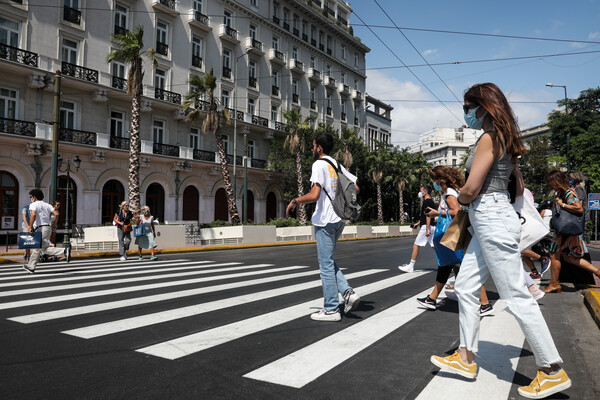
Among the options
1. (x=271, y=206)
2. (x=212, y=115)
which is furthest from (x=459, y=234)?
(x=271, y=206)

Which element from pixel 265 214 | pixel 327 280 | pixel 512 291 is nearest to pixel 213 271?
pixel 327 280

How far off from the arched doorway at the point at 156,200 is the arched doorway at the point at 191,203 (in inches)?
74.5

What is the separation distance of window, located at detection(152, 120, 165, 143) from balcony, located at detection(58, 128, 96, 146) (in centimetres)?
500

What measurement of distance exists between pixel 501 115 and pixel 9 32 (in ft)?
87.4

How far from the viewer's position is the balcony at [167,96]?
29031mm

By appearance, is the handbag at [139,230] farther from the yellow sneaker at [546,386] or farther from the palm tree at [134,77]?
the yellow sneaker at [546,386]

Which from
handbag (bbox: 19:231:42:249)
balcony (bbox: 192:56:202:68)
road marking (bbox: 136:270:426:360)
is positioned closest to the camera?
road marking (bbox: 136:270:426:360)

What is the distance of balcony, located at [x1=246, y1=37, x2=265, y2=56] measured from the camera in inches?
1428

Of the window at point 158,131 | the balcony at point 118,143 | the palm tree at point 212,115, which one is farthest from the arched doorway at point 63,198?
the palm tree at point 212,115

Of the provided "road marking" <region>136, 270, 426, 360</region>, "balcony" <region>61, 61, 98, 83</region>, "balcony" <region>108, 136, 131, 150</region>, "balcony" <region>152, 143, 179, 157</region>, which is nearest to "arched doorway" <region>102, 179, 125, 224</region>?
"balcony" <region>108, 136, 131, 150</region>

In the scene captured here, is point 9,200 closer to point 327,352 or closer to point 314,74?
point 327,352

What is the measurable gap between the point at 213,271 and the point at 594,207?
25360 millimetres

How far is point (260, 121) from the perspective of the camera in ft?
122

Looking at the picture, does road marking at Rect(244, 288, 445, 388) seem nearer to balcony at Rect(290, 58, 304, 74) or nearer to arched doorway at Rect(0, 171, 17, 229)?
arched doorway at Rect(0, 171, 17, 229)
